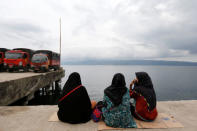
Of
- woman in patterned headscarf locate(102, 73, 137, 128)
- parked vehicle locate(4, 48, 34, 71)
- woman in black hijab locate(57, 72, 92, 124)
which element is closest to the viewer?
woman in patterned headscarf locate(102, 73, 137, 128)

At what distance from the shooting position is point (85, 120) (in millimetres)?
3488

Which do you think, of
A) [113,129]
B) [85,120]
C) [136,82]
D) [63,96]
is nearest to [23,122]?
[63,96]

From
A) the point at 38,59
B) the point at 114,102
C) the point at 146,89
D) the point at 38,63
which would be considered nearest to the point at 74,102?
the point at 114,102

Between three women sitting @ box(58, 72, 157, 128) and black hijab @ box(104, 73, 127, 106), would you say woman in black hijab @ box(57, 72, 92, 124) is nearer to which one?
three women sitting @ box(58, 72, 157, 128)

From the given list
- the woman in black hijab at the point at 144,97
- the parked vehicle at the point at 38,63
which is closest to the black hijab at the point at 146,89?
the woman in black hijab at the point at 144,97

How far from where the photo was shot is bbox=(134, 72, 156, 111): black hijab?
3262mm

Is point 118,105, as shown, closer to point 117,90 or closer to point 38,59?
point 117,90

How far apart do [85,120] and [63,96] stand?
994mm

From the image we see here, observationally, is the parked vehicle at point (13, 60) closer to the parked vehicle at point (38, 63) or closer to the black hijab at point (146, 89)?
the parked vehicle at point (38, 63)

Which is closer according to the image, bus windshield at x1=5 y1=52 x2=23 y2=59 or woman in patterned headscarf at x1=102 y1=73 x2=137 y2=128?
woman in patterned headscarf at x1=102 y1=73 x2=137 y2=128

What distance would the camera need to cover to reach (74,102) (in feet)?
10.5

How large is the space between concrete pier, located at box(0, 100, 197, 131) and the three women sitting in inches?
10.2

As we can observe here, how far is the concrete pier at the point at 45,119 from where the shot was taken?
129 inches

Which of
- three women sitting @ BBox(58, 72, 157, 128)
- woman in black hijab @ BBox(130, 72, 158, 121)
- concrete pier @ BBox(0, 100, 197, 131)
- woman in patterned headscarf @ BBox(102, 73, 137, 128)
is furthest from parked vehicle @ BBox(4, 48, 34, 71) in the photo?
woman in black hijab @ BBox(130, 72, 158, 121)
